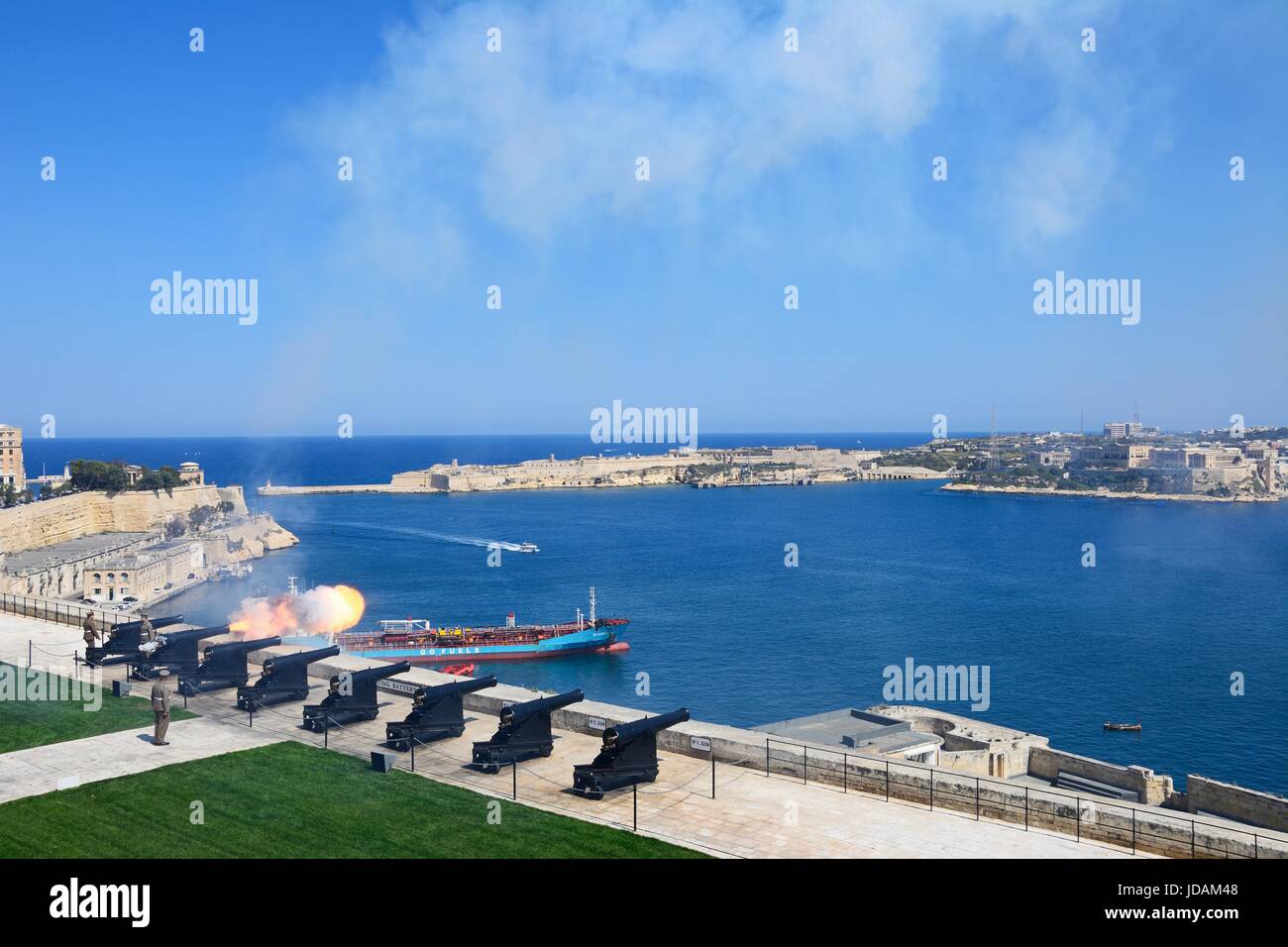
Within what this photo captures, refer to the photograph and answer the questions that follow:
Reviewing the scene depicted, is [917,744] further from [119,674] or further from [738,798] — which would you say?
[119,674]

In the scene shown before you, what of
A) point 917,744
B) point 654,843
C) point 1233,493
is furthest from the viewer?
point 1233,493

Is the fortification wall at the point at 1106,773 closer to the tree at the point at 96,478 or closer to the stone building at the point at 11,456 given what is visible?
the tree at the point at 96,478

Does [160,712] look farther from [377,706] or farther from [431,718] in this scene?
[431,718]

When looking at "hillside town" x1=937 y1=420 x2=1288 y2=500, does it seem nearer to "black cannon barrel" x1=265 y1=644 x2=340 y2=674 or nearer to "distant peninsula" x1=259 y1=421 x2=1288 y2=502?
"distant peninsula" x1=259 y1=421 x2=1288 y2=502

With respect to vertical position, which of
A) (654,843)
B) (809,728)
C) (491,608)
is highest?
(654,843)

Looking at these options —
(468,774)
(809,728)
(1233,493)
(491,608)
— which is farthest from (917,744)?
(1233,493)

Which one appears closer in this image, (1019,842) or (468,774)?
(1019,842)

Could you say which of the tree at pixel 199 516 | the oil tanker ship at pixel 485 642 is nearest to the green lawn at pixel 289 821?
the oil tanker ship at pixel 485 642
